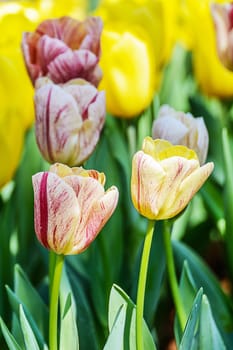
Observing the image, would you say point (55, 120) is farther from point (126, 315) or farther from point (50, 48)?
point (126, 315)

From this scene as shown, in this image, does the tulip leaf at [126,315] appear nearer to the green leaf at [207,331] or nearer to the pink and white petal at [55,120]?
the green leaf at [207,331]

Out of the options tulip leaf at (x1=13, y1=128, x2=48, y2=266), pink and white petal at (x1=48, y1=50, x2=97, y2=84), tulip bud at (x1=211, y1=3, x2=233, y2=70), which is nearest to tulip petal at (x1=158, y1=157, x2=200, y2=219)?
pink and white petal at (x1=48, y1=50, x2=97, y2=84)

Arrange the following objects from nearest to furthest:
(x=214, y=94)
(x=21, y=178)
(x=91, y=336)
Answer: (x=91, y=336), (x=21, y=178), (x=214, y=94)

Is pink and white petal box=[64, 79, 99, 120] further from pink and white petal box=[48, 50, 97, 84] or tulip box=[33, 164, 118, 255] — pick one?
tulip box=[33, 164, 118, 255]

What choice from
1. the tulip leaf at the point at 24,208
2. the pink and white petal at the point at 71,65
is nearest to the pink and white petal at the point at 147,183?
the pink and white petal at the point at 71,65

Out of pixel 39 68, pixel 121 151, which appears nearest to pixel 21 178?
pixel 121 151

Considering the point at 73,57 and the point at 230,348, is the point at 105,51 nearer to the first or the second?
the point at 73,57

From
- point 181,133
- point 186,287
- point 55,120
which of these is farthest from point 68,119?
point 186,287
